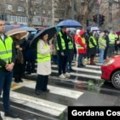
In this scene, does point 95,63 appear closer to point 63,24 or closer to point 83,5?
point 63,24

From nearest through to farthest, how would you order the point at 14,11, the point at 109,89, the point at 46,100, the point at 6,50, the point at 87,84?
1. the point at 6,50
2. the point at 46,100
3. the point at 109,89
4. the point at 87,84
5. the point at 14,11

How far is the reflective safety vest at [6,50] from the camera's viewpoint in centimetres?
766

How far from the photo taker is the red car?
11148 millimetres

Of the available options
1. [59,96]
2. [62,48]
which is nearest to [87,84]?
[62,48]

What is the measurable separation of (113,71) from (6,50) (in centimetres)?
447

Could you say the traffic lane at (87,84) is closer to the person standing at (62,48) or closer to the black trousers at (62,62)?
the black trousers at (62,62)

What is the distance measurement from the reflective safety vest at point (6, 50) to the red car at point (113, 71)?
4.29 meters

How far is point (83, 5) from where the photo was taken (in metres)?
30.4

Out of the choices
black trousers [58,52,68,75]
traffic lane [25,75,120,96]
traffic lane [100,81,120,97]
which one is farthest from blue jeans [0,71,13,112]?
black trousers [58,52,68,75]

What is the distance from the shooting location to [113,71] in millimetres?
11227

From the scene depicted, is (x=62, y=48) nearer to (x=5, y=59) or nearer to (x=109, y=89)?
(x=109, y=89)

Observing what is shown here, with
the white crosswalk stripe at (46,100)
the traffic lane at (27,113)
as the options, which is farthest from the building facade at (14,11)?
the traffic lane at (27,113)

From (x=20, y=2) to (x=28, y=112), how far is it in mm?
66133

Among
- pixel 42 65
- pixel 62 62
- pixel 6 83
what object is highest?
pixel 42 65
